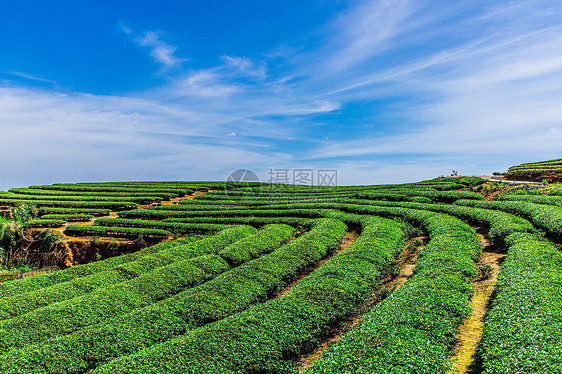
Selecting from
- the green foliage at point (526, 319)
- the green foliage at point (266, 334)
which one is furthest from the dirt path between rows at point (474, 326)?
the green foliage at point (266, 334)

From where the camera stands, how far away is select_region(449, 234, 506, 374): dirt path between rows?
8.18 meters

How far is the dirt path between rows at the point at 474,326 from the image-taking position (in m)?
8.18

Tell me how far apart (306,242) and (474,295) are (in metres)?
9.55

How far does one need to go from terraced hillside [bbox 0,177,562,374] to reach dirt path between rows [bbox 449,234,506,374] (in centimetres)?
5

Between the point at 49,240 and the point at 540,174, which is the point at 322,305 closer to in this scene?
the point at 49,240

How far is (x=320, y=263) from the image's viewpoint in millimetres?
18062

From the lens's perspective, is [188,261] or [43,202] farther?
[43,202]

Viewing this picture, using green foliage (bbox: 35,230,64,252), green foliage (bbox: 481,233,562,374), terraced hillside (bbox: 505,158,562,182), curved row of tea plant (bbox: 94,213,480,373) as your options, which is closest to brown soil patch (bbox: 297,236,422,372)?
curved row of tea plant (bbox: 94,213,480,373)

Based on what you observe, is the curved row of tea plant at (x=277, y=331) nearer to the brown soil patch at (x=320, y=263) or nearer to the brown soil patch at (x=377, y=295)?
the brown soil patch at (x=377, y=295)

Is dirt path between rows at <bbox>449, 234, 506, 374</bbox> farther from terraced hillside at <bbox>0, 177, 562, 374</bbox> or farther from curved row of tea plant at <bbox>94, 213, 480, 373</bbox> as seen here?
curved row of tea plant at <bbox>94, 213, 480, 373</bbox>

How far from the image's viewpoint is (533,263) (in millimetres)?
11844

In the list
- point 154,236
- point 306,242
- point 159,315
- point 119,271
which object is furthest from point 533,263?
point 154,236

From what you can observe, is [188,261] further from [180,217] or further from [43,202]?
[43,202]

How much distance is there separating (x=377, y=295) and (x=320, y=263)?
217 inches
